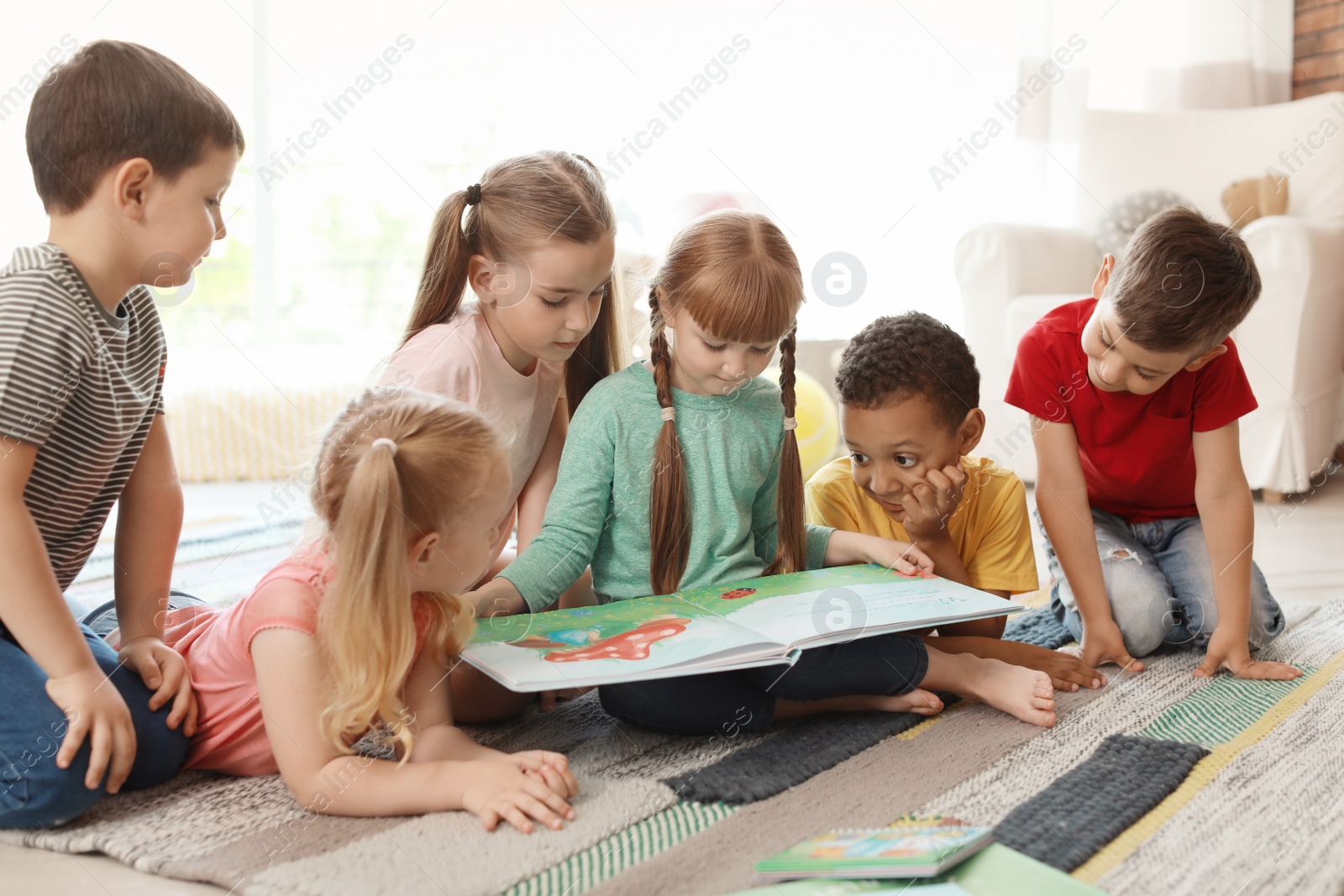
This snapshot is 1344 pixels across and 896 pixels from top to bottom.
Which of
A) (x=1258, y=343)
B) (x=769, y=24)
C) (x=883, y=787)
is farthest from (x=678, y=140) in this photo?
(x=883, y=787)

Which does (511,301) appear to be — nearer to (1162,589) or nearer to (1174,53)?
(1162,589)

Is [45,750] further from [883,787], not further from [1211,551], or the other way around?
[1211,551]

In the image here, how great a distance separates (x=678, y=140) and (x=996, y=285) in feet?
3.50

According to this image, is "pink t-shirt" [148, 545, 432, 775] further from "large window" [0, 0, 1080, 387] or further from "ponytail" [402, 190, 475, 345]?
"large window" [0, 0, 1080, 387]

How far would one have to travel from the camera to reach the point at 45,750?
81 centimetres

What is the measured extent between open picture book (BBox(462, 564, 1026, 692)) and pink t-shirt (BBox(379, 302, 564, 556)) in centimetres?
18

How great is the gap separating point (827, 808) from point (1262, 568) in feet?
3.99

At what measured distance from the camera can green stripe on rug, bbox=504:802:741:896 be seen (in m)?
0.72

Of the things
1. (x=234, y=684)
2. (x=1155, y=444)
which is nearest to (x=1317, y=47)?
(x=1155, y=444)

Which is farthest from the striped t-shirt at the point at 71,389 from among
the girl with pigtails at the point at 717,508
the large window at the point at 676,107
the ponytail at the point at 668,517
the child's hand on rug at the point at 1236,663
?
the large window at the point at 676,107

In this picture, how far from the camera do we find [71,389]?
0.85 metres

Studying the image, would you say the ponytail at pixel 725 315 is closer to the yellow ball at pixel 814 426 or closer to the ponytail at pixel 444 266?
the ponytail at pixel 444 266

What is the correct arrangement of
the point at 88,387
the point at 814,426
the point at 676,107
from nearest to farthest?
the point at 88,387
the point at 814,426
the point at 676,107

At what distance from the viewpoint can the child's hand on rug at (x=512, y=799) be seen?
791 millimetres
